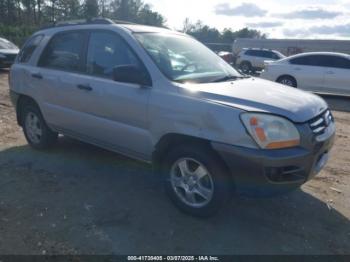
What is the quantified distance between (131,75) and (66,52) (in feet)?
5.04

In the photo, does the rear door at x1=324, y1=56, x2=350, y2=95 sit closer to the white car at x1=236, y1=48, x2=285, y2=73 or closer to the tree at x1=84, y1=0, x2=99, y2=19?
the white car at x1=236, y1=48, x2=285, y2=73

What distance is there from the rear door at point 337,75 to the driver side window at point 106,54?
32.1ft

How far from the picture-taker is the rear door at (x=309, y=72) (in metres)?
12.4

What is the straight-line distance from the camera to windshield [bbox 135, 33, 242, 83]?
386 cm

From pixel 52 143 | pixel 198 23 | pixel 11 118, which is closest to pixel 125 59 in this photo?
pixel 52 143

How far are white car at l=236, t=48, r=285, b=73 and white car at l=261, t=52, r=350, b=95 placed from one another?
10193mm

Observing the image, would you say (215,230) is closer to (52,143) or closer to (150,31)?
(150,31)

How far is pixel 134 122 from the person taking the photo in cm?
397

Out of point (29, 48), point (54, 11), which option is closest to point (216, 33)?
point (54, 11)

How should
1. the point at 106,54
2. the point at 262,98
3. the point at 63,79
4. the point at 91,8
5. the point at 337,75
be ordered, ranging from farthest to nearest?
the point at 91,8, the point at 337,75, the point at 63,79, the point at 106,54, the point at 262,98

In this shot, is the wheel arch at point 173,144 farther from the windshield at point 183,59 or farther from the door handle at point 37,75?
the door handle at point 37,75

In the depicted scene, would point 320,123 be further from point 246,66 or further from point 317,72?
point 246,66

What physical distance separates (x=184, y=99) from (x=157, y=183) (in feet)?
4.64

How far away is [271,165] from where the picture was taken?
310cm
